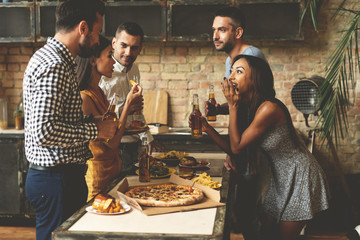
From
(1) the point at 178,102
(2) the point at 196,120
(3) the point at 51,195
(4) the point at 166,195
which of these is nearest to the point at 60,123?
(3) the point at 51,195

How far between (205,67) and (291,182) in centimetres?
247

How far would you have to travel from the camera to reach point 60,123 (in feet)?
5.82

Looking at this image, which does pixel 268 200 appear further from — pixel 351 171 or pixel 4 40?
pixel 4 40

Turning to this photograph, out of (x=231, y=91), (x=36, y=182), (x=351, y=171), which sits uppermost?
(x=231, y=91)

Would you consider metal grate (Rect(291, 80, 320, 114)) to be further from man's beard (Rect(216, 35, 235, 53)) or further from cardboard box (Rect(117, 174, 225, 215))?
cardboard box (Rect(117, 174, 225, 215))

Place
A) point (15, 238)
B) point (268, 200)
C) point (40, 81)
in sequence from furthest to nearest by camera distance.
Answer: point (15, 238) → point (268, 200) → point (40, 81)

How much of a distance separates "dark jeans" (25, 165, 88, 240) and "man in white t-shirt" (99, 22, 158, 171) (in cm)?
115

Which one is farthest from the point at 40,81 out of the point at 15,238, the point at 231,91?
the point at 15,238

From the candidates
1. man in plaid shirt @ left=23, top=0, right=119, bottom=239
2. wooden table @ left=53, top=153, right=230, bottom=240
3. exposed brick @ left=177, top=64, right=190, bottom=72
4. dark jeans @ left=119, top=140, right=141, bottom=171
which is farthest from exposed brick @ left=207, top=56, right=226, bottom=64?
wooden table @ left=53, top=153, right=230, bottom=240

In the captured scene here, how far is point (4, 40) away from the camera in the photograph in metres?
4.35

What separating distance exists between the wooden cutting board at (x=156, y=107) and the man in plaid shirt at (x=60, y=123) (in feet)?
8.04

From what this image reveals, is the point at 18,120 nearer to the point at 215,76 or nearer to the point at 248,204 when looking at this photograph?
the point at 215,76

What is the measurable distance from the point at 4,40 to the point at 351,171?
150 inches

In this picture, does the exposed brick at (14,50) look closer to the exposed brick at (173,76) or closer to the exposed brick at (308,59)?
the exposed brick at (173,76)
